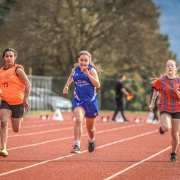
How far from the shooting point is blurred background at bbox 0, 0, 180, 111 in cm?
4294

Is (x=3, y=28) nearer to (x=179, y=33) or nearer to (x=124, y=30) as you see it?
(x=124, y=30)

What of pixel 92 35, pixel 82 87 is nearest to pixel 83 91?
pixel 82 87

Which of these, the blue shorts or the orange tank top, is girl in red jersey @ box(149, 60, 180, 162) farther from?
the orange tank top

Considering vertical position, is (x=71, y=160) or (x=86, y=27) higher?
(x=86, y=27)

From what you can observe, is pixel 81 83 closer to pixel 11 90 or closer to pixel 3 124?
pixel 11 90

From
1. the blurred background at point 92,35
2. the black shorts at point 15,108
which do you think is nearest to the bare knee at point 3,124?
the black shorts at point 15,108

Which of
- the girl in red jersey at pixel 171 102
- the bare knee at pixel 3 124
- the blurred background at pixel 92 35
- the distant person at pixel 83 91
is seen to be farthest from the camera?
the blurred background at pixel 92 35

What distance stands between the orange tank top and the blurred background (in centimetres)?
2895

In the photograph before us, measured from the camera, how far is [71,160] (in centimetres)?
1112

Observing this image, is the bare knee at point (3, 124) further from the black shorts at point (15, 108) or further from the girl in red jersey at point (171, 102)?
the girl in red jersey at point (171, 102)

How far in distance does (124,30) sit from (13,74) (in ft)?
111

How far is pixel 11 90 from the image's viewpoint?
11.2 metres

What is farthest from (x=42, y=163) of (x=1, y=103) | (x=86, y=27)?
(x=86, y=27)

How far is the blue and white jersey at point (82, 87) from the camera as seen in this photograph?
1162 cm
